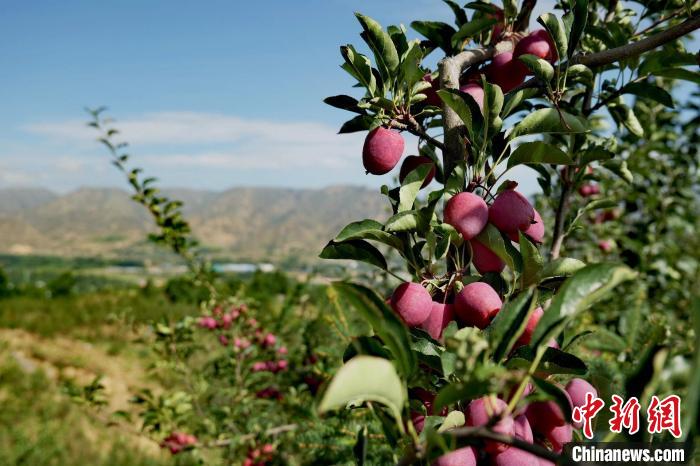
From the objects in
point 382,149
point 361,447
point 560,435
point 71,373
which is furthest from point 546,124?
point 71,373

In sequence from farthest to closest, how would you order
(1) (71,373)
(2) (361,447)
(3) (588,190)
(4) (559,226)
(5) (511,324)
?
1. (1) (71,373)
2. (3) (588,190)
3. (4) (559,226)
4. (2) (361,447)
5. (5) (511,324)

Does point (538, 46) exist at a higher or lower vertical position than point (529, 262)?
higher

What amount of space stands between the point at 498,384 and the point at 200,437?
2870 millimetres

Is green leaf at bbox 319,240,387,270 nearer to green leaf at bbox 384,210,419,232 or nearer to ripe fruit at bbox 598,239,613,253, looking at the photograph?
green leaf at bbox 384,210,419,232

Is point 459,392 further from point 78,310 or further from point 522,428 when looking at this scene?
point 78,310

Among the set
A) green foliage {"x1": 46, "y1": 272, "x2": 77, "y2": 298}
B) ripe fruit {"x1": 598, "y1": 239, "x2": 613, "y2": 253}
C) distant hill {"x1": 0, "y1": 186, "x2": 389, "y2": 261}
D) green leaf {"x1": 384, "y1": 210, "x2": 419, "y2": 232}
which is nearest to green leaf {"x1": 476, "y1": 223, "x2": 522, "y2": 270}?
green leaf {"x1": 384, "y1": 210, "x2": 419, "y2": 232}

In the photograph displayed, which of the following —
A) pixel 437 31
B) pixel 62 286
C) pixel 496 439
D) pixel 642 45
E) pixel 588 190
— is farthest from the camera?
pixel 62 286

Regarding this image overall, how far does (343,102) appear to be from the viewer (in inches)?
38.5

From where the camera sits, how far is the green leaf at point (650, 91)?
114cm

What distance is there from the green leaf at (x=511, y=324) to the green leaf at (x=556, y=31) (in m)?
0.52

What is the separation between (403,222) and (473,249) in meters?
0.16

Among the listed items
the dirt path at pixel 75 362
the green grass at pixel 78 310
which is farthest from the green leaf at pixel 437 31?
the green grass at pixel 78 310

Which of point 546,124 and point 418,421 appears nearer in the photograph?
point 418,421

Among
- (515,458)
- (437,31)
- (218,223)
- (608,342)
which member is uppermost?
(437,31)
